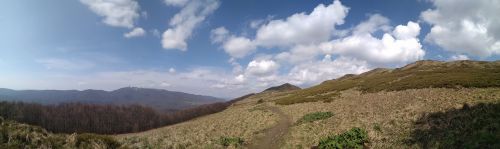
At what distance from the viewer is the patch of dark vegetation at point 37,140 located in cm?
1249

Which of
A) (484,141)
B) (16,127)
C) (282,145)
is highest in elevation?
(16,127)

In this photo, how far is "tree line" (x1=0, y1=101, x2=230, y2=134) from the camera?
11712cm

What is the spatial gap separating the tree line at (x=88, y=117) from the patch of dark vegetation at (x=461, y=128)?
113 metres

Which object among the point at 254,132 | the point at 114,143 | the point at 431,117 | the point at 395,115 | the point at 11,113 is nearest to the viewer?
the point at 114,143

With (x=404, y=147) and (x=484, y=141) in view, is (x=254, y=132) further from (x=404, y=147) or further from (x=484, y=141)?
(x=484, y=141)

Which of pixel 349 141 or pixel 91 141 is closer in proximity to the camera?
pixel 91 141

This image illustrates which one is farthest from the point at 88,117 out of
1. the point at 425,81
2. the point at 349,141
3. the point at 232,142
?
the point at 349,141

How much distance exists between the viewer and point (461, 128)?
47.2 feet

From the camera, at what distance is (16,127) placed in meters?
13.9

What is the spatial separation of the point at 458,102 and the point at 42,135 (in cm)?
2462

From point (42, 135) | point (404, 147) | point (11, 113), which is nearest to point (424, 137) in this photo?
point (404, 147)

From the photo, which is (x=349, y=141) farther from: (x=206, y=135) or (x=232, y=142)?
(x=206, y=135)

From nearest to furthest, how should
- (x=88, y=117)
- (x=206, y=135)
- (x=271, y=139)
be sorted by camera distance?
(x=271, y=139) → (x=206, y=135) → (x=88, y=117)

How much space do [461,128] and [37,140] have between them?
18002mm
